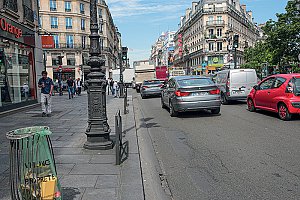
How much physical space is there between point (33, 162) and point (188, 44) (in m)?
93.0

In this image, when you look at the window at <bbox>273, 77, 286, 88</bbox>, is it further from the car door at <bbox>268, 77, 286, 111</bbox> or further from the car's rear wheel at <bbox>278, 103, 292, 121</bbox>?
the car's rear wheel at <bbox>278, 103, 292, 121</bbox>

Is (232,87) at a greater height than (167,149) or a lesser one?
greater

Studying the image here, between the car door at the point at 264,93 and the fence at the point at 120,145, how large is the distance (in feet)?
19.6

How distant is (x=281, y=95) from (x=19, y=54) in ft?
38.1

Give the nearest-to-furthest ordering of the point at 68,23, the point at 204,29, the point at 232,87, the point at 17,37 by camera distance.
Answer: the point at 17,37 < the point at 232,87 < the point at 68,23 < the point at 204,29

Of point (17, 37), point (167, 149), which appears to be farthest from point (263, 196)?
point (17, 37)

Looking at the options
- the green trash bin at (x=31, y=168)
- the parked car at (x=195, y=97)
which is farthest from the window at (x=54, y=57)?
the green trash bin at (x=31, y=168)

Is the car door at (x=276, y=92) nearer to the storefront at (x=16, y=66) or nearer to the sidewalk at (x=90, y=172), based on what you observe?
the sidewalk at (x=90, y=172)

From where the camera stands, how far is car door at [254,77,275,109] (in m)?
10.00

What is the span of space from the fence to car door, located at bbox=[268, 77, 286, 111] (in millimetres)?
→ 5670

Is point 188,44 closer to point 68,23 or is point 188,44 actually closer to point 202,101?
point 68,23

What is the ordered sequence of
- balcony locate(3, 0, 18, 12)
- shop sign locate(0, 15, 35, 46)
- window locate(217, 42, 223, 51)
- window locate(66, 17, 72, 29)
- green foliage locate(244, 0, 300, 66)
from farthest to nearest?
window locate(217, 42, 223, 51), window locate(66, 17, 72, 29), green foliage locate(244, 0, 300, 66), balcony locate(3, 0, 18, 12), shop sign locate(0, 15, 35, 46)

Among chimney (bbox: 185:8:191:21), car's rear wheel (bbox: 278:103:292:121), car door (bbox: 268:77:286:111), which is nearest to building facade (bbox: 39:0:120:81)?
car door (bbox: 268:77:286:111)

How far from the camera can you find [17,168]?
109 inches
